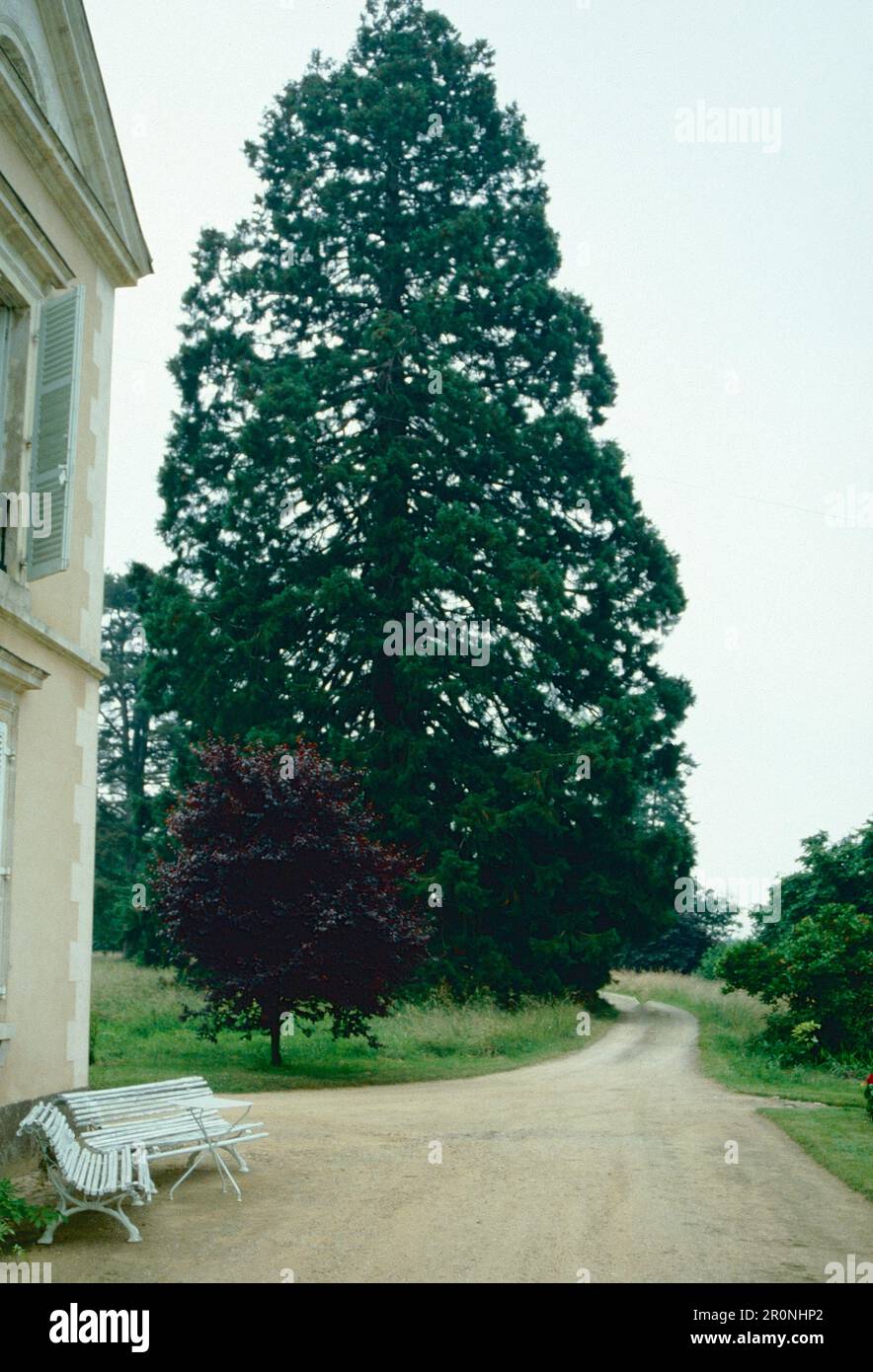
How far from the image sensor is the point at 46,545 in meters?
9.03

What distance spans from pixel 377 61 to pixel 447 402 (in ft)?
34.9

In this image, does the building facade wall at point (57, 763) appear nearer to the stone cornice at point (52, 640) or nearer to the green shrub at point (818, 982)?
the stone cornice at point (52, 640)

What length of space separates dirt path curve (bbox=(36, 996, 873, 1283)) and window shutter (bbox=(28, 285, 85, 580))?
15.2ft

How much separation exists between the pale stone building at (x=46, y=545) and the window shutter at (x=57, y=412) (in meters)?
0.01

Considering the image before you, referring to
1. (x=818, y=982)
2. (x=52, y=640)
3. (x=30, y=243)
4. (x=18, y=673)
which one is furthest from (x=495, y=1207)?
(x=818, y=982)

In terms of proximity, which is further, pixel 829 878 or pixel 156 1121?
pixel 829 878

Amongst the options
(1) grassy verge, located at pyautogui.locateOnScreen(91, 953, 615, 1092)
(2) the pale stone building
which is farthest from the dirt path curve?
(1) grassy verge, located at pyautogui.locateOnScreen(91, 953, 615, 1092)

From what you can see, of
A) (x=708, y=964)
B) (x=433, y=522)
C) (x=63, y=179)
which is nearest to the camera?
(x=63, y=179)

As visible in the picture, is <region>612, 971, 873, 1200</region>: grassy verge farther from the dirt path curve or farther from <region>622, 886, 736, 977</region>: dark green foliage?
<region>622, 886, 736, 977</region>: dark green foliage

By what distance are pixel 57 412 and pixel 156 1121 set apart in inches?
201

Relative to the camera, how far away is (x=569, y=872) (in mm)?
26844

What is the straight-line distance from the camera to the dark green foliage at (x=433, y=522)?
85.3 ft

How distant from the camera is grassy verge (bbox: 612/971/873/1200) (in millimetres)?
10492

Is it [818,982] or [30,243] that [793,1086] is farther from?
[30,243]
